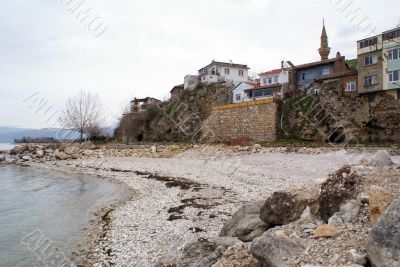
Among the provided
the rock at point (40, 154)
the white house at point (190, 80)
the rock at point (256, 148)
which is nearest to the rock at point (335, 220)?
the rock at point (256, 148)

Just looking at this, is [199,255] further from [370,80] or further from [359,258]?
[370,80]

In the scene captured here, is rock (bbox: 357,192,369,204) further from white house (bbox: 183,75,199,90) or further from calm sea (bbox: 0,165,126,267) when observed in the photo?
white house (bbox: 183,75,199,90)

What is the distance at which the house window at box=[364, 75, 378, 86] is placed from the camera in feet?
110

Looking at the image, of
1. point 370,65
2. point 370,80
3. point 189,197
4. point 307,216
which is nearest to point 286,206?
point 307,216

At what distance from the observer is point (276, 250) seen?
4922 mm

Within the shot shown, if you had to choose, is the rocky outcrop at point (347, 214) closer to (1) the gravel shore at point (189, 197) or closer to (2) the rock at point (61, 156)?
(1) the gravel shore at point (189, 197)

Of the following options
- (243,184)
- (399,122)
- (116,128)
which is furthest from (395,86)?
(116,128)

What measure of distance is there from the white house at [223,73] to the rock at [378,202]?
55823 millimetres

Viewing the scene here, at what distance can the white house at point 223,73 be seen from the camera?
61.3 meters

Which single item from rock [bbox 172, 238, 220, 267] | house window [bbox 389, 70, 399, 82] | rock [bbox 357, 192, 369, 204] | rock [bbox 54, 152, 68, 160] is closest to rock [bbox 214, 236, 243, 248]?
rock [bbox 172, 238, 220, 267]

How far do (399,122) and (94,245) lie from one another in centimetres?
3171

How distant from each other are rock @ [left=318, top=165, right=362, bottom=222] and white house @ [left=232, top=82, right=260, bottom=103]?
148ft

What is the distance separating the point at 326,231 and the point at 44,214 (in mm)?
13709

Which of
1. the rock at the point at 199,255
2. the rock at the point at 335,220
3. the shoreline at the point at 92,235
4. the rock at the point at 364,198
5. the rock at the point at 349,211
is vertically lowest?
the shoreline at the point at 92,235
